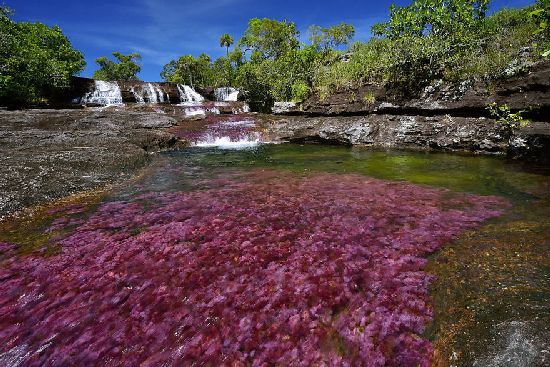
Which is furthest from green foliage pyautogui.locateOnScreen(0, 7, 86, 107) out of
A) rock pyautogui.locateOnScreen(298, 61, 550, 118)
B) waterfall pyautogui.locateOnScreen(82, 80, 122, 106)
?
rock pyautogui.locateOnScreen(298, 61, 550, 118)

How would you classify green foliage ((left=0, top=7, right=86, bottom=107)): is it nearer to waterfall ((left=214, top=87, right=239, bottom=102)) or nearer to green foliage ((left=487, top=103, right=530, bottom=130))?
waterfall ((left=214, top=87, right=239, bottom=102))

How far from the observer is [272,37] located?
51875 millimetres

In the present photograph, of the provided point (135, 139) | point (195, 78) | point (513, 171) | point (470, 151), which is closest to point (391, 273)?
point (513, 171)

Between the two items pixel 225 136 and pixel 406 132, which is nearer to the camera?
pixel 406 132

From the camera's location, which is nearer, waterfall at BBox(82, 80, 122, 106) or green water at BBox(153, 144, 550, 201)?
green water at BBox(153, 144, 550, 201)

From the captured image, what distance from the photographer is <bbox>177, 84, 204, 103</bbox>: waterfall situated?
39875mm

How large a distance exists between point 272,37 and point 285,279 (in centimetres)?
5517

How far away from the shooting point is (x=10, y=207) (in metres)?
6.21

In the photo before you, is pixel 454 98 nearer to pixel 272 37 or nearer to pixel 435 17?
pixel 435 17

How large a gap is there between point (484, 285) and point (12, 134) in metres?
17.2

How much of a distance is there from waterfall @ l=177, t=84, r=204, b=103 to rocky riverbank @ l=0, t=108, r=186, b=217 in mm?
22136

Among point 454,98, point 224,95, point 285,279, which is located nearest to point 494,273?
point 285,279

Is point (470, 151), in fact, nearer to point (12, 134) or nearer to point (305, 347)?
point (305, 347)

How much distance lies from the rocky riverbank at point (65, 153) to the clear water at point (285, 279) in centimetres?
137
